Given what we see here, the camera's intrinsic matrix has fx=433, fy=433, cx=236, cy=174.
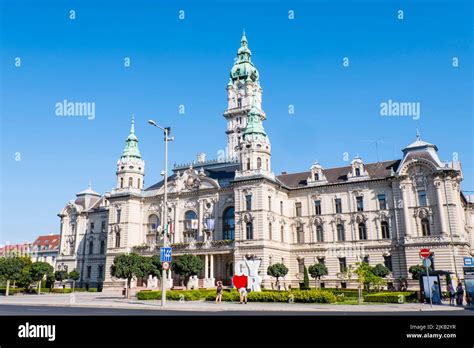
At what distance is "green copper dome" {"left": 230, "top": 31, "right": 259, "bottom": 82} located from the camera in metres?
104

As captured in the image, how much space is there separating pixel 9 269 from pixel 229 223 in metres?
32.9

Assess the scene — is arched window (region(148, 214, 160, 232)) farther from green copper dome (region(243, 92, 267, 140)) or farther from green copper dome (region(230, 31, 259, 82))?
green copper dome (region(230, 31, 259, 82))

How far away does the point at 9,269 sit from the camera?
63.1 meters

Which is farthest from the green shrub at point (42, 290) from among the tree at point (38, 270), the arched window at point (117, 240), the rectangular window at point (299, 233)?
the rectangular window at point (299, 233)

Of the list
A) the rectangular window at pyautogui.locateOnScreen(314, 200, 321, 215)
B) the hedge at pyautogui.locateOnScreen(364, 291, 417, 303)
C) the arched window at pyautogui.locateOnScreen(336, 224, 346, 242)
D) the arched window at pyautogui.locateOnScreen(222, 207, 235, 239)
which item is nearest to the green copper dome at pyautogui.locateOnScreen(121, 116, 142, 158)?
the arched window at pyautogui.locateOnScreen(222, 207, 235, 239)

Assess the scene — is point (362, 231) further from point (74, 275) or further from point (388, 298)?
point (74, 275)

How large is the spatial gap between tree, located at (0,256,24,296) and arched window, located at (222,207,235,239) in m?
30.9

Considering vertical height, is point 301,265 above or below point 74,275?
above

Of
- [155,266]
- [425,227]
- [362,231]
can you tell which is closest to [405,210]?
[425,227]

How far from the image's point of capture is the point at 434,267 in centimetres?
5578
